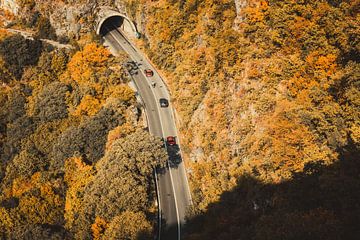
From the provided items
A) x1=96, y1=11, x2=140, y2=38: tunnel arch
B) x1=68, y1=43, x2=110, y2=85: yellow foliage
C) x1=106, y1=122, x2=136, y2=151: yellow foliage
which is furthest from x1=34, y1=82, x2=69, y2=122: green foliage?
x1=96, y1=11, x2=140, y2=38: tunnel arch

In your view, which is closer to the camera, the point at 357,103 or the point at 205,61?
the point at 357,103

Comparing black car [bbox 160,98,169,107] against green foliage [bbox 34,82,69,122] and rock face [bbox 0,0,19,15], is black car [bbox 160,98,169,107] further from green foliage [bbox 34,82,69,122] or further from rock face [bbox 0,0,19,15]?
rock face [bbox 0,0,19,15]

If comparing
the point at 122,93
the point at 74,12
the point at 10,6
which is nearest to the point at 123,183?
the point at 122,93

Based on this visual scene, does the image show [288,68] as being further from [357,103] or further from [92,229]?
[92,229]

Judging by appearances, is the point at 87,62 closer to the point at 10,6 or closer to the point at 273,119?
the point at 10,6

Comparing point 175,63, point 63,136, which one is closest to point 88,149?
point 63,136

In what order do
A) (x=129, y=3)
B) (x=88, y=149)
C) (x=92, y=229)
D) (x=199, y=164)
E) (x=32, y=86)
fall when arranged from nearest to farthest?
(x=92, y=229) < (x=199, y=164) < (x=88, y=149) < (x=32, y=86) < (x=129, y=3)
